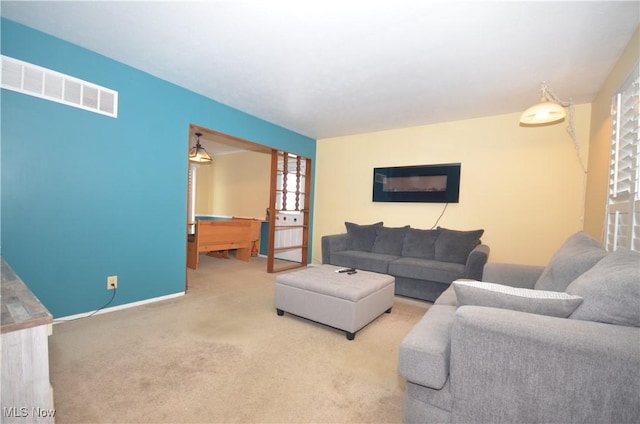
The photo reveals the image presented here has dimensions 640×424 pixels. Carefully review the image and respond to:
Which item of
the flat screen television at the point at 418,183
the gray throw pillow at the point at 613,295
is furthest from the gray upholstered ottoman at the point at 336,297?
the flat screen television at the point at 418,183

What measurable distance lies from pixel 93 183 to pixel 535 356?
330 centimetres

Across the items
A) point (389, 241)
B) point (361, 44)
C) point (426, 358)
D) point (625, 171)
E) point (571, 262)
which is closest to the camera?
point (426, 358)

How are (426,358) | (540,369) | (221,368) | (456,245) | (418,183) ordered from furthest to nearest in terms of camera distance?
(418,183), (456,245), (221,368), (426,358), (540,369)

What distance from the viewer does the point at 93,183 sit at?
2.52 metres

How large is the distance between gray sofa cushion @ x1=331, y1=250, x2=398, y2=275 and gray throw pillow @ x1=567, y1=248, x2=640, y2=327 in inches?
95.2

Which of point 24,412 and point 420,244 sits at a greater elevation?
point 420,244

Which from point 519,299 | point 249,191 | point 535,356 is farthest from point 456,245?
point 249,191

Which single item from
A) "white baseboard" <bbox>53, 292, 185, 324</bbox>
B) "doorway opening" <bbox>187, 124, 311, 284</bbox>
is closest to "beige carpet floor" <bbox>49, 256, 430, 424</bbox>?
"white baseboard" <bbox>53, 292, 185, 324</bbox>

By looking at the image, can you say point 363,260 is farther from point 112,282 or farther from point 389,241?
point 112,282

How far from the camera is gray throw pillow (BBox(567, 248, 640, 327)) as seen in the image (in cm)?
98

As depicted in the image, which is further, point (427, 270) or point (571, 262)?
point (427, 270)

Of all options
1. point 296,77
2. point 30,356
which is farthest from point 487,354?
point 296,77

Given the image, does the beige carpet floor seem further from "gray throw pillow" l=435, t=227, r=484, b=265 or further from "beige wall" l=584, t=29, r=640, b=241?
"beige wall" l=584, t=29, r=640, b=241

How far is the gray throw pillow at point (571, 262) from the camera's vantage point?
152cm
